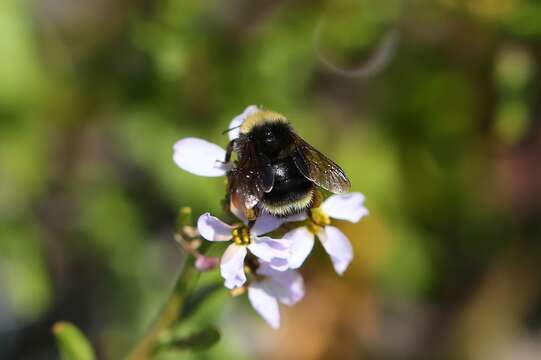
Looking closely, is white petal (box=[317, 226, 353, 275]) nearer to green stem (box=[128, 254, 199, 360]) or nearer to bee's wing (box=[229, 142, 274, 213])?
bee's wing (box=[229, 142, 274, 213])

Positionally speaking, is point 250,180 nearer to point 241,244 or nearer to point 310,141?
point 241,244

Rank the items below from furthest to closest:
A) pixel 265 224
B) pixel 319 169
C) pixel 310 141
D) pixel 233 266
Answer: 1. pixel 310 141
2. pixel 319 169
3. pixel 265 224
4. pixel 233 266

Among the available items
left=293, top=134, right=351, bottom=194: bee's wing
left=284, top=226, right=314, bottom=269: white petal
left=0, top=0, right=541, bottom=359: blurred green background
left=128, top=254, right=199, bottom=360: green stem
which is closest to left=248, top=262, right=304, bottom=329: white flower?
left=284, top=226, right=314, bottom=269: white petal

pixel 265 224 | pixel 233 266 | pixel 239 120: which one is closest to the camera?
pixel 233 266

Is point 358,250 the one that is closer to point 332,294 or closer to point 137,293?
point 332,294

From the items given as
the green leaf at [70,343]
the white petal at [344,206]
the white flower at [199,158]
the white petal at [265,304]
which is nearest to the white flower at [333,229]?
the white petal at [344,206]

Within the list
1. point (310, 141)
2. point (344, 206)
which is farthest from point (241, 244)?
point (310, 141)
